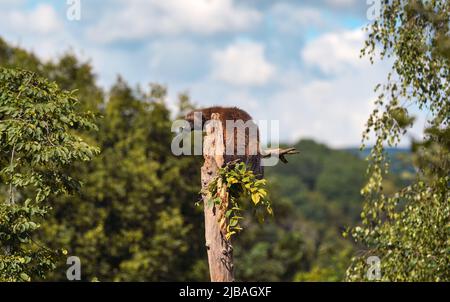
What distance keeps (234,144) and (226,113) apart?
0.62 m

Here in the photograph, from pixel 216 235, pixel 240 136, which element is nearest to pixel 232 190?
pixel 216 235

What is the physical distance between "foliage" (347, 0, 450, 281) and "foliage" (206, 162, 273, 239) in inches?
115

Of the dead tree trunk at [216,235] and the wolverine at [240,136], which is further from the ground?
the wolverine at [240,136]

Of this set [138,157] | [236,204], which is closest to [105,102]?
[138,157]

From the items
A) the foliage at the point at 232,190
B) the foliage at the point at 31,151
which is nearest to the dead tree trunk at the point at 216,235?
the foliage at the point at 232,190

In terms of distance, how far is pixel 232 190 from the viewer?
10438mm

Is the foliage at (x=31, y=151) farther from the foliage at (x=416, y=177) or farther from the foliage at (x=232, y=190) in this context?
the foliage at (x=416, y=177)

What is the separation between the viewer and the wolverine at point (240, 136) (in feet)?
36.0

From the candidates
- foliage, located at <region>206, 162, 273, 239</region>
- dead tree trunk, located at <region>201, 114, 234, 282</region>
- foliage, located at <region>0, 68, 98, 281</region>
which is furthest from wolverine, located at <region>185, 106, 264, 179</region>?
foliage, located at <region>0, 68, 98, 281</region>

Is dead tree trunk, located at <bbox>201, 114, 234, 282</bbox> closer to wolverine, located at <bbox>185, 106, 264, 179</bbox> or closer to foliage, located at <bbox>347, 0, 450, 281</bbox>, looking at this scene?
wolverine, located at <bbox>185, 106, 264, 179</bbox>

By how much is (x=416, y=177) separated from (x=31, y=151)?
21.2 ft

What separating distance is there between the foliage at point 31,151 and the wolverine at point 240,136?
193 centimetres
